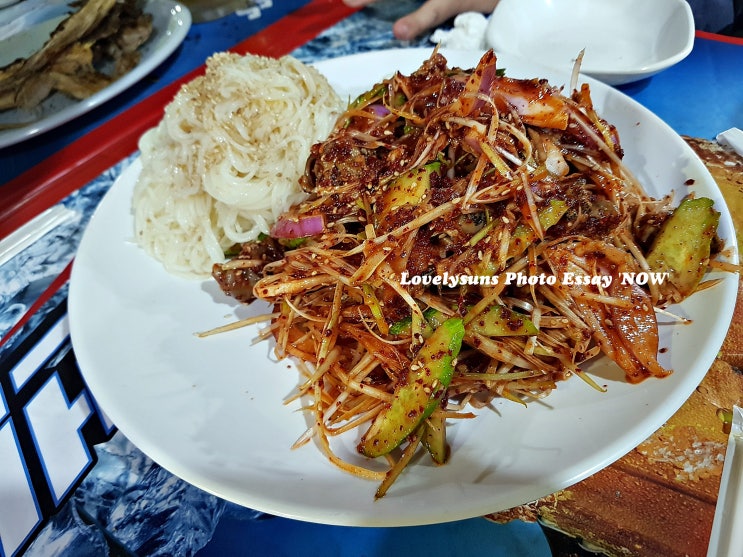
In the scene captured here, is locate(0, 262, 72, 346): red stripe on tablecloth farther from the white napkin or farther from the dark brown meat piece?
the white napkin

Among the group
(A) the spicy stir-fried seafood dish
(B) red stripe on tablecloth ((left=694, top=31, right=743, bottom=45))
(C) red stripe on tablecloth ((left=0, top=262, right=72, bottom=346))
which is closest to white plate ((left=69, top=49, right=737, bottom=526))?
(A) the spicy stir-fried seafood dish

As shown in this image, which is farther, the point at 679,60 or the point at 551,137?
the point at 679,60

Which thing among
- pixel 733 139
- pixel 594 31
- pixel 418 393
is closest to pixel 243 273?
pixel 418 393

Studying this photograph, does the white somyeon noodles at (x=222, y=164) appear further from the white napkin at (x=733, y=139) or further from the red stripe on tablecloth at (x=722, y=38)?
the red stripe on tablecloth at (x=722, y=38)

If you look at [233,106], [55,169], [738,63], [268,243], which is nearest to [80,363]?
[268,243]

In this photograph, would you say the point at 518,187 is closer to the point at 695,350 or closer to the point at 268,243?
the point at 695,350
